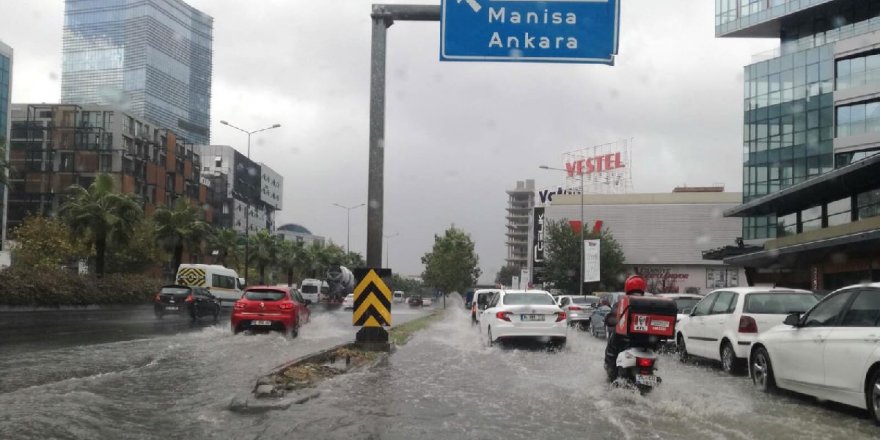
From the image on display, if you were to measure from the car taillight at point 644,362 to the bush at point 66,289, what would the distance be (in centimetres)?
3021

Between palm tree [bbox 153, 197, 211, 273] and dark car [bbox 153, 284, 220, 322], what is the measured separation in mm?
19807

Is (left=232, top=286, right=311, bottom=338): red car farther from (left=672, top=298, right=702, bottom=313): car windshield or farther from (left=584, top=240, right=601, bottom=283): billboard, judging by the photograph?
(left=584, top=240, right=601, bottom=283): billboard

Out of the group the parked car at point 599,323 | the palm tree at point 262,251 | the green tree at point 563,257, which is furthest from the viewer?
Result: the palm tree at point 262,251

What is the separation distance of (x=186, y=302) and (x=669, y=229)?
68.5 m

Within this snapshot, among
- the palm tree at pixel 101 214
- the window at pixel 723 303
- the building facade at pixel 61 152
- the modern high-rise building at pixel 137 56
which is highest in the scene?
the modern high-rise building at pixel 137 56

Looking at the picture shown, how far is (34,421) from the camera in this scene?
23.6 feet

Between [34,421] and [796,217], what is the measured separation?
4235 centimetres

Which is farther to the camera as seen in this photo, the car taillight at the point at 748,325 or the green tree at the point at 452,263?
the green tree at the point at 452,263

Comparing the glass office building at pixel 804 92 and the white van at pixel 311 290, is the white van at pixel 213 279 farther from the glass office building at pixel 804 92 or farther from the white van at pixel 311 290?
the glass office building at pixel 804 92

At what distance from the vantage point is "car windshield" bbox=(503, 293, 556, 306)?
1712 cm

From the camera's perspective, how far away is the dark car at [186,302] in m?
29.1

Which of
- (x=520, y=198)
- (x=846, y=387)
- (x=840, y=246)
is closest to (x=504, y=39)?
(x=846, y=387)

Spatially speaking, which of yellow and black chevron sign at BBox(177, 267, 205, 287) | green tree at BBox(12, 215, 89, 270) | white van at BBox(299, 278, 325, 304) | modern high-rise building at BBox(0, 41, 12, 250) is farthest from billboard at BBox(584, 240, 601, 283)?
modern high-rise building at BBox(0, 41, 12, 250)

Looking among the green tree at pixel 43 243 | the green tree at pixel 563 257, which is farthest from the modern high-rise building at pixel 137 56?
the green tree at pixel 43 243
